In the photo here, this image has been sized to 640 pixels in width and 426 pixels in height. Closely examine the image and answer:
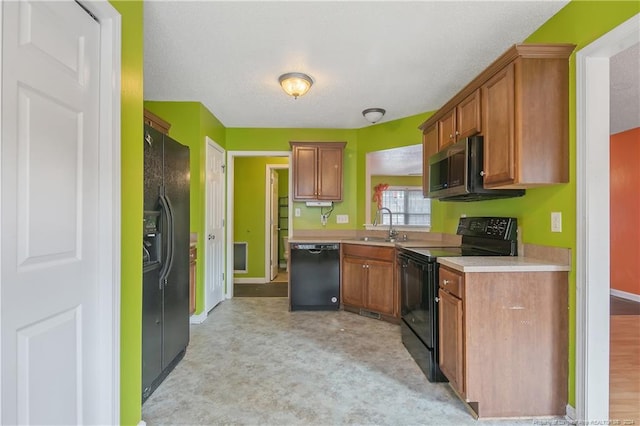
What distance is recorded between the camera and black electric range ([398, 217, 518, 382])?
216 cm

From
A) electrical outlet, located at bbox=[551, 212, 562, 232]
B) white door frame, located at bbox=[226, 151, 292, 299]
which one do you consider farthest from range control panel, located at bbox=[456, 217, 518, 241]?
white door frame, located at bbox=[226, 151, 292, 299]

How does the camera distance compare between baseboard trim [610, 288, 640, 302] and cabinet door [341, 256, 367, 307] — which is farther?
baseboard trim [610, 288, 640, 302]

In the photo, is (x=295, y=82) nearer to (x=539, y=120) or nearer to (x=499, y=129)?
(x=499, y=129)

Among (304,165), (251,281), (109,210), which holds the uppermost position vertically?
(304,165)

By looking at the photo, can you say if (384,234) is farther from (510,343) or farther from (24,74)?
(24,74)

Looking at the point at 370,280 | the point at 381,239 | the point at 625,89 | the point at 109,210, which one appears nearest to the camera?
the point at 109,210

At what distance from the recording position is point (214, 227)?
12.4ft

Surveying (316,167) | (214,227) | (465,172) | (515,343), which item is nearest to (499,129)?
(465,172)

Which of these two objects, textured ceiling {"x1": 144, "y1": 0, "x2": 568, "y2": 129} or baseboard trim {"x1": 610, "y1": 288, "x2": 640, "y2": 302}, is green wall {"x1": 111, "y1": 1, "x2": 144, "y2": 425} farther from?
baseboard trim {"x1": 610, "y1": 288, "x2": 640, "y2": 302}

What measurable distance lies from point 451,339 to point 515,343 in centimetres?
34

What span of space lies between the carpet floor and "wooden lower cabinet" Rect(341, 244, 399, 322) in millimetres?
280

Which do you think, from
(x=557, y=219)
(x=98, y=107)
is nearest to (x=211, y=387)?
(x=98, y=107)

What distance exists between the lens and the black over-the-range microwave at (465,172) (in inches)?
83.0

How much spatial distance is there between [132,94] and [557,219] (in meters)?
2.46
